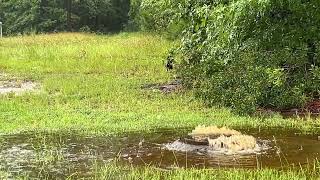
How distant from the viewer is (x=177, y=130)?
35.7ft

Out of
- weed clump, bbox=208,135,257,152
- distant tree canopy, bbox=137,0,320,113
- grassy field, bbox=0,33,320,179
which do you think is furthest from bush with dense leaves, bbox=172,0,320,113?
weed clump, bbox=208,135,257,152

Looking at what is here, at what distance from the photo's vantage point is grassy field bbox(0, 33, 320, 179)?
11.0 metres

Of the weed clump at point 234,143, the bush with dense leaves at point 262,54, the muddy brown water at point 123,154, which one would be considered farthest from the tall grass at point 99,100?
the weed clump at point 234,143

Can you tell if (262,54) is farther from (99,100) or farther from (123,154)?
(123,154)

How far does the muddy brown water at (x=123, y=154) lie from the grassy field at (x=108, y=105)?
52 cm

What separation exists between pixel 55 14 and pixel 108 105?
40006 millimetres

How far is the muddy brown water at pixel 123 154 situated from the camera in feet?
27.2

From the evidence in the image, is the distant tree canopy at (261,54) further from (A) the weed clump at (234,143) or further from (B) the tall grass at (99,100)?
(A) the weed clump at (234,143)

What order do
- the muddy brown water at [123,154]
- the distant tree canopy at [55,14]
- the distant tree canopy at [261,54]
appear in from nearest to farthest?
the muddy brown water at [123,154] < the distant tree canopy at [261,54] < the distant tree canopy at [55,14]

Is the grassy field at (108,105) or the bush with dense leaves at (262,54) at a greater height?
the bush with dense leaves at (262,54)

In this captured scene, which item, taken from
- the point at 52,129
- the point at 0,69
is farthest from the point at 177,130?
the point at 0,69

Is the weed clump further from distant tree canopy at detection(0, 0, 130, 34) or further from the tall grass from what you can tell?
distant tree canopy at detection(0, 0, 130, 34)

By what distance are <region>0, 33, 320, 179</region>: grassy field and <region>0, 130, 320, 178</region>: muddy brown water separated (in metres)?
0.52

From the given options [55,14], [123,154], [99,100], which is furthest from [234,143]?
[55,14]
